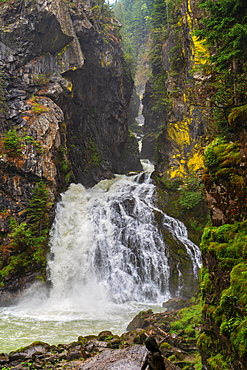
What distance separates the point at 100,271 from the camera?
15414 millimetres

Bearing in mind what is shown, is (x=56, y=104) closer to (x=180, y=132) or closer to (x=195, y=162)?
(x=180, y=132)

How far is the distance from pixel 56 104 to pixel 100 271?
573 inches

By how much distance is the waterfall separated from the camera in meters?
14.3

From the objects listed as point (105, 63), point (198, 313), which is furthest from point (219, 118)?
point (105, 63)

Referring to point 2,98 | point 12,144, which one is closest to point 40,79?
point 2,98

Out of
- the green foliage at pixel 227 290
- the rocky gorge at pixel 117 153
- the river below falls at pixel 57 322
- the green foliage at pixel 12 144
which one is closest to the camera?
the green foliage at pixel 227 290

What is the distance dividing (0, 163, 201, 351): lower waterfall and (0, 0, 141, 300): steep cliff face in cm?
188

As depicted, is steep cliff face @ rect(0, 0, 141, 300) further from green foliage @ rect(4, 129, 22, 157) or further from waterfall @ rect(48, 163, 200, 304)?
waterfall @ rect(48, 163, 200, 304)

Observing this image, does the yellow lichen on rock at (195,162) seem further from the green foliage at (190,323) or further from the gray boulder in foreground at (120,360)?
the gray boulder in foreground at (120,360)

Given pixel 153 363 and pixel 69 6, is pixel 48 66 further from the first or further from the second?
pixel 153 363

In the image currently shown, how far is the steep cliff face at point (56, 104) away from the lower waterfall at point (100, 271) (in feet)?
6.15

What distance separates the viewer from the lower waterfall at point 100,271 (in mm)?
11078

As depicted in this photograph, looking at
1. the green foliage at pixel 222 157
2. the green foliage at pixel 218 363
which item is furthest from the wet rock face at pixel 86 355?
the green foliage at pixel 222 157

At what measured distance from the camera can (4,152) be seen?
1639 centimetres
